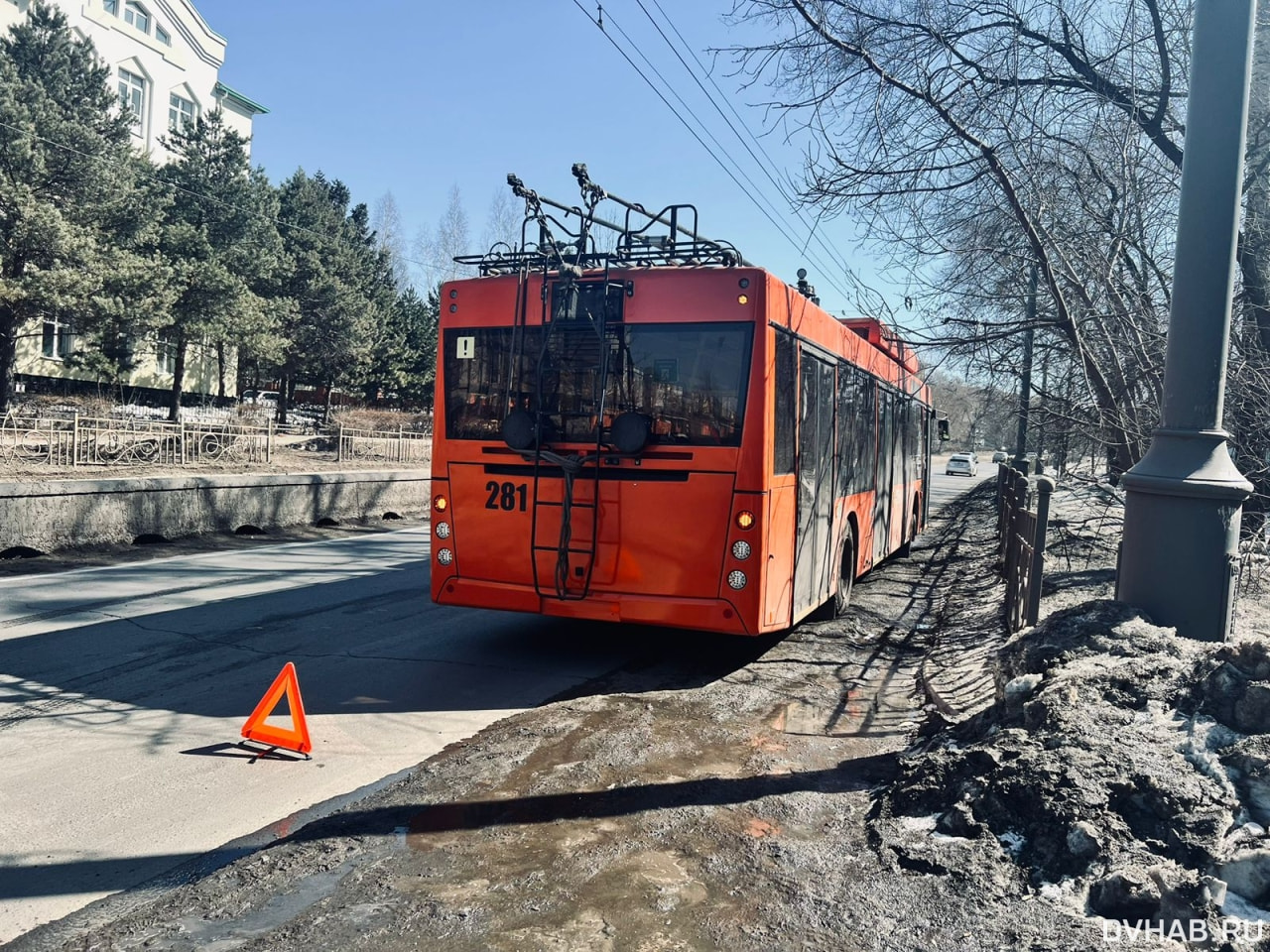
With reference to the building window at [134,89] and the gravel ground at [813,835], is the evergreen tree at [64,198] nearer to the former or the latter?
the building window at [134,89]

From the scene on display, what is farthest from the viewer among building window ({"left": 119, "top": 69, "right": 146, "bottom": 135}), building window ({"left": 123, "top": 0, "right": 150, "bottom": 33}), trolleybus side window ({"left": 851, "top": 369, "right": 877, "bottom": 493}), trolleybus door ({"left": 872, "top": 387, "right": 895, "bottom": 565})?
building window ({"left": 123, "top": 0, "right": 150, "bottom": 33})

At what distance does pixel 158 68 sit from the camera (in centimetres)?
4503

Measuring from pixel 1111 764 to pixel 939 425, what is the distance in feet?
61.8

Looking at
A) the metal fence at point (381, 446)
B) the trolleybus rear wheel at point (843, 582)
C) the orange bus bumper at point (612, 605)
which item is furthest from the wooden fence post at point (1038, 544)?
the metal fence at point (381, 446)

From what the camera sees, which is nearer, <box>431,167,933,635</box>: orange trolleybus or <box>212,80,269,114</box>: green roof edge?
<box>431,167,933,635</box>: orange trolleybus

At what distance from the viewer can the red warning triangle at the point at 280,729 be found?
5348mm

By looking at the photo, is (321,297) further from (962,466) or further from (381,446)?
(962,466)

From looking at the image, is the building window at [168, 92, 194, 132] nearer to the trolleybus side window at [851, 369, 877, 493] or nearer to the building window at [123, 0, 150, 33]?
the building window at [123, 0, 150, 33]

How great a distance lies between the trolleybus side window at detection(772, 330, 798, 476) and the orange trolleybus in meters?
0.03

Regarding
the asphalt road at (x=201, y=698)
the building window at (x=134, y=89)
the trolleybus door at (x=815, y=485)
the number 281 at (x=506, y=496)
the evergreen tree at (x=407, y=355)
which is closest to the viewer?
the asphalt road at (x=201, y=698)

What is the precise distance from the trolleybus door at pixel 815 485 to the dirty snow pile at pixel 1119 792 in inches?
121

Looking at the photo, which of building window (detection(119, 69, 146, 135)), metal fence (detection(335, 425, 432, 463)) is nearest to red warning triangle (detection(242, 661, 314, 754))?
metal fence (detection(335, 425, 432, 463))

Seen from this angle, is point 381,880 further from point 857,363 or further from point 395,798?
point 857,363

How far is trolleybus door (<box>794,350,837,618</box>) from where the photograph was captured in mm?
8016
